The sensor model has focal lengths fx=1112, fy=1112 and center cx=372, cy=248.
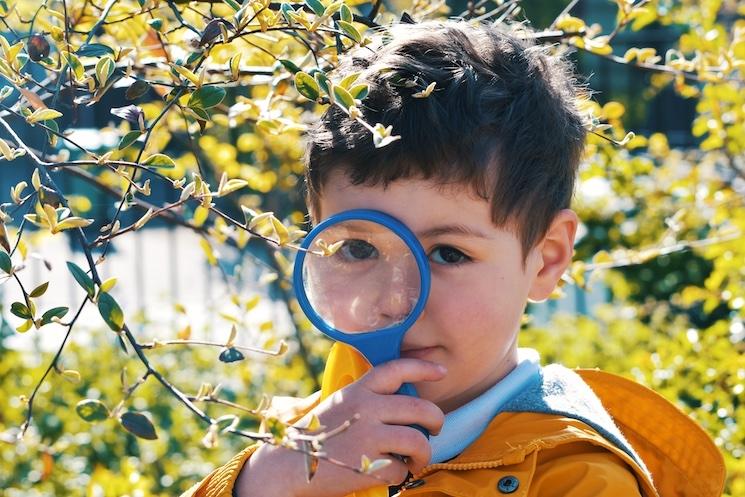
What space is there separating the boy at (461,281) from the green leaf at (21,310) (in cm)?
47

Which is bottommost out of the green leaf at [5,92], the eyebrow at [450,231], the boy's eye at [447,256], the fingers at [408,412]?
the fingers at [408,412]

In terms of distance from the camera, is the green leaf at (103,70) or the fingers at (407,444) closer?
the green leaf at (103,70)

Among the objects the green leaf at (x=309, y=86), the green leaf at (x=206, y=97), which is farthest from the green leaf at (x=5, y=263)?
the green leaf at (x=309, y=86)

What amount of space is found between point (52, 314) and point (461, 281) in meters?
0.70

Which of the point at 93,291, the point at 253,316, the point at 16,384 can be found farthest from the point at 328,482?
the point at 253,316

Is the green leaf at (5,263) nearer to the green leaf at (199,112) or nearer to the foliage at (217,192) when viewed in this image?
the foliage at (217,192)

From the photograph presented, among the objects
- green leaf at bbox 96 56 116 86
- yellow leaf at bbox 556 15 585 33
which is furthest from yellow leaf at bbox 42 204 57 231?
yellow leaf at bbox 556 15 585 33

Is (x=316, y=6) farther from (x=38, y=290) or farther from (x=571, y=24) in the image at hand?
(x=571, y=24)

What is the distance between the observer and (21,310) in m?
1.48

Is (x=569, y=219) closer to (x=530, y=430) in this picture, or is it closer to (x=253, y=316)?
(x=530, y=430)

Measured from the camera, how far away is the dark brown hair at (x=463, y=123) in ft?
6.07

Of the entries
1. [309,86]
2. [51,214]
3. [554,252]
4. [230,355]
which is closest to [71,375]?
[230,355]

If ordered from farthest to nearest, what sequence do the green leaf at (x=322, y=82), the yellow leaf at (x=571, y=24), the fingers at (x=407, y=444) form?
the yellow leaf at (x=571, y=24)
the fingers at (x=407, y=444)
the green leaf at (x=322, y=82)

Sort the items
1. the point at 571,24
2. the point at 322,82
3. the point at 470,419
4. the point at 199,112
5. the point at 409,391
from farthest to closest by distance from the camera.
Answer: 1. the point at 571,24
2. the point at 470,419
3. the point at 409,391
4. the point at 199,112
5. the point at 322,82
